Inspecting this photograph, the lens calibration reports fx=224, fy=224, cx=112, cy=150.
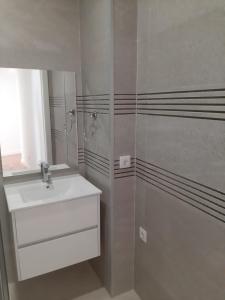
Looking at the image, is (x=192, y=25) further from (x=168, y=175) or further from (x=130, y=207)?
(x=130, y=207)

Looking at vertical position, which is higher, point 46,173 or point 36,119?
point 36,119

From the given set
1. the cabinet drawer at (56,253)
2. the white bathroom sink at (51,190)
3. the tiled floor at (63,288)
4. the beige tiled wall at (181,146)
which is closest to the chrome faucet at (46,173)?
the white bathroom sink at (51,190)

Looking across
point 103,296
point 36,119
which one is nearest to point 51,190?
point 36,119

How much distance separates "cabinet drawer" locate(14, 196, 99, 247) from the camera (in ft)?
4.68

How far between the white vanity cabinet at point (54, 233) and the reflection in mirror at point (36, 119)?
0.32m

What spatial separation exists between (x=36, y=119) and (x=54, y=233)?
2.99ft

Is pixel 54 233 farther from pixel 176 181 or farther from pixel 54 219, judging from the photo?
pixel 176 181

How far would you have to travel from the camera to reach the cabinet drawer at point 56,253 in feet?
4.82

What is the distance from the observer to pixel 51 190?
1817 mm

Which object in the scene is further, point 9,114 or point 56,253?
point 9,114

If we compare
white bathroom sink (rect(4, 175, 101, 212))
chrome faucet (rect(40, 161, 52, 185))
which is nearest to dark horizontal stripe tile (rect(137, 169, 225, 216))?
white bathroom sink (rect(4, 175, 101, 212))

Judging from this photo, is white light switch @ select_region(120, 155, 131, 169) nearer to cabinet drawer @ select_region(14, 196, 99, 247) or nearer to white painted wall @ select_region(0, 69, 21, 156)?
cabinet drawer @ select_region(14, 196, 99, 247)

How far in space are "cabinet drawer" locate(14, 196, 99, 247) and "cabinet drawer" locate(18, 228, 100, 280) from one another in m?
0.05

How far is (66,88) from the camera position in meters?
1.94
